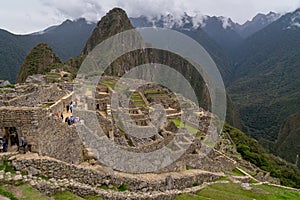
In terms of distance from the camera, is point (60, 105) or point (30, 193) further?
point (60, 105)

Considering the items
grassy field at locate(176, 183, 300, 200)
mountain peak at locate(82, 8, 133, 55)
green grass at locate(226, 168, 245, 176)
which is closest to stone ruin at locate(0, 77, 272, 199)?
grassy field at locate(176, 183, 300, 200)

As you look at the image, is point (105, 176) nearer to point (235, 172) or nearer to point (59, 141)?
point (59, 141)

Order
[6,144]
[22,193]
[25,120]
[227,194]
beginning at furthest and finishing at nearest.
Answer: [227,194], [6,144], [25,120], [22,193]

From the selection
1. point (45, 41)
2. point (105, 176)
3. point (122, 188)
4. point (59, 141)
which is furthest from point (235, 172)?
point (45, 41)

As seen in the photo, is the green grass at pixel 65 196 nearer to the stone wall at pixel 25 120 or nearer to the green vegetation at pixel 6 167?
the green vegetation at pixel 6 167

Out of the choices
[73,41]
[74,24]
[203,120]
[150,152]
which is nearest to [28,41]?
[73,41]

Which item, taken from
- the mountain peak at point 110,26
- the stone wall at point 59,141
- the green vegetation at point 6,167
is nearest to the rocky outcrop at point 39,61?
the mountain peak at point 110,26

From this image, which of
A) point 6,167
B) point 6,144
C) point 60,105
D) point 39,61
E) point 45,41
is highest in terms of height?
point 45,41

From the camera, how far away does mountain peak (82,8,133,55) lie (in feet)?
497

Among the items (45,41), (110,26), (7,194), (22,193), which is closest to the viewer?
(7,194)

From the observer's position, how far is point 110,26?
531ft

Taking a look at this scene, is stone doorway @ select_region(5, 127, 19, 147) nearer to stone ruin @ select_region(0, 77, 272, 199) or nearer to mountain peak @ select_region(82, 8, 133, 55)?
stone ruin @ select_region(0, 77, 272, 199)

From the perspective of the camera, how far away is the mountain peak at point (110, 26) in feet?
497

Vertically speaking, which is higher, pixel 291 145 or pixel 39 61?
pixel 39 61
